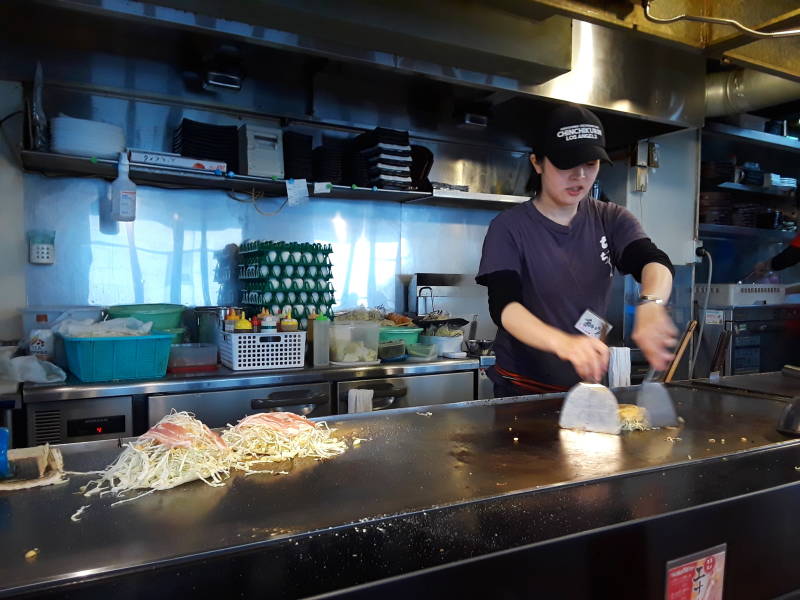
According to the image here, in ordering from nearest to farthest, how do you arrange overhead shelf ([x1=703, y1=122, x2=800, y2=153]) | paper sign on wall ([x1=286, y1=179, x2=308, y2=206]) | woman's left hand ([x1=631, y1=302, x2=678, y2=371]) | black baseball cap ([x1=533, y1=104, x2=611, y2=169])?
woman's left hand ([x1=631, y1=302, x2=678, y2=371])
black baseball cap ([x1=533, y1=104, x2=611, y2=169])
paper sign on wall ([x1=286, y1=179, x2=308, y2=206])
overhead shelf ([x1=703, y1=122, x2=800, y2=153])

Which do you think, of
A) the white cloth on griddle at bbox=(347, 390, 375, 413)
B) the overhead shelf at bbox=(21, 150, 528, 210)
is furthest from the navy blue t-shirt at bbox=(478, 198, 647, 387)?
the overhead shelf at bbox=(21, 150, 528, 210)

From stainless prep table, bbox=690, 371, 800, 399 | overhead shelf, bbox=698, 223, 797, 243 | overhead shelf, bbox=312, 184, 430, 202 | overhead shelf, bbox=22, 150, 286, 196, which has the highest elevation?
overhead shelf, bbox=22, 150, 286, 196

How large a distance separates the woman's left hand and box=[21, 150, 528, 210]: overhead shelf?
226 cm

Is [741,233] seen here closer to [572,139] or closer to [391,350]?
[391,350]

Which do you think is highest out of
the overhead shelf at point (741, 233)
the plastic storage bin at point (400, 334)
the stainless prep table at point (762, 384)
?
the overhead shelf at point (741, 233)

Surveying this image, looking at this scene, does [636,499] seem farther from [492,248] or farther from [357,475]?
[492,248]

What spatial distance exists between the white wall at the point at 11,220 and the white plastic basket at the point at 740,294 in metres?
4.62

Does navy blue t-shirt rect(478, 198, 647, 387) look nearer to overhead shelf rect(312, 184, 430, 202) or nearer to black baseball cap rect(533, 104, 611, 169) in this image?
black baseball cap rect(533, 104, 611, 169)

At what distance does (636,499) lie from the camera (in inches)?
40.6

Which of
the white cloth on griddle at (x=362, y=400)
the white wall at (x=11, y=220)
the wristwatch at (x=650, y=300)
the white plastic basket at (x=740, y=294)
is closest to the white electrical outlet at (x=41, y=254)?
the white wall at (x=11, y=220)

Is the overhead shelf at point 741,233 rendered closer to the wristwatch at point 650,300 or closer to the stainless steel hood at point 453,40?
the stainless steel hood at point 453,40

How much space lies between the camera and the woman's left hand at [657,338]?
156cm

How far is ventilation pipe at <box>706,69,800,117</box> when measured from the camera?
404 cm

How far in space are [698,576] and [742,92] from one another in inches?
168
